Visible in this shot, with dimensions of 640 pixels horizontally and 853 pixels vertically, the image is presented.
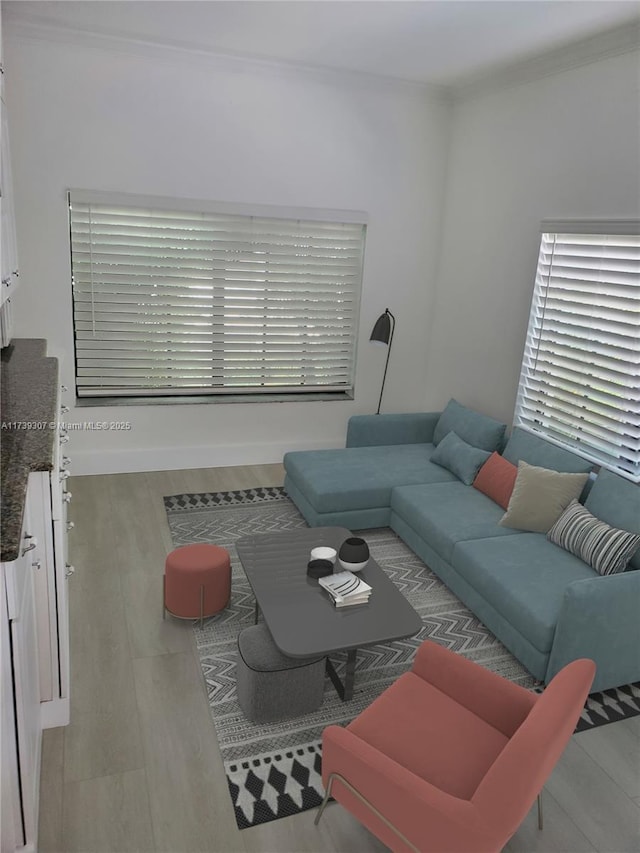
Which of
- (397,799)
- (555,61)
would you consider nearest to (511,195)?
(555,61)

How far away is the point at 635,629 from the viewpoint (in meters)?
2.91

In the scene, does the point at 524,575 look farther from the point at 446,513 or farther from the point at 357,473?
the point at 357,473

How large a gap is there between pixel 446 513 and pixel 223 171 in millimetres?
3029

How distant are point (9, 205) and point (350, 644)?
108 inches

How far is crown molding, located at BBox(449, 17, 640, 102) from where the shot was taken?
363cm

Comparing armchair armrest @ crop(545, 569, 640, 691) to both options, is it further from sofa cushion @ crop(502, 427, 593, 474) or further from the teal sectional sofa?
sofa cushion @ crop(502, 427, 593, 474)

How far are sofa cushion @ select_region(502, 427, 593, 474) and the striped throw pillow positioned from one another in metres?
0.27

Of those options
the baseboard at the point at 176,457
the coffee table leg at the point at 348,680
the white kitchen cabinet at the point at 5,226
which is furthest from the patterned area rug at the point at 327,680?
the white kitchen cabinet at the point at 5,226

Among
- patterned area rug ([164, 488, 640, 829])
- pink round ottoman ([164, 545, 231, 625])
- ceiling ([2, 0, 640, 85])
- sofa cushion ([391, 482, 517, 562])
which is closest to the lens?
patterned area rug ([164, 488, 640, 829])

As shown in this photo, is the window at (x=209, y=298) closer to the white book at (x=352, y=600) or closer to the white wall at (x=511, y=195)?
the white wall at (x=511, y=195)

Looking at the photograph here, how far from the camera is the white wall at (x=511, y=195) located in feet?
12.5

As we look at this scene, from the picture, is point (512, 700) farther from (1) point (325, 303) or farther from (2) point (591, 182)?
(1) point (325, 303)

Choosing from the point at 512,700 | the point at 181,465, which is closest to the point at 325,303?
the point at 181,465

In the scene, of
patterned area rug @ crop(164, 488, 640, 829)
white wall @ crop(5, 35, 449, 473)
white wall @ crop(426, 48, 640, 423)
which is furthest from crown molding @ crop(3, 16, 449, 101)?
patterned area rug @ crop(164, 488, 640, 829)
